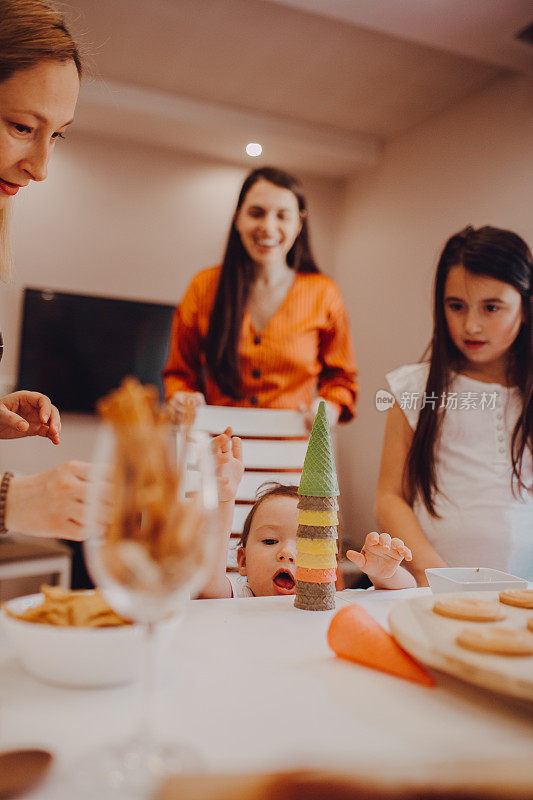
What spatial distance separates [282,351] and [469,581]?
3.21 ft

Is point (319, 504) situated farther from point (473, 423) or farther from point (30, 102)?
point (473, 423)

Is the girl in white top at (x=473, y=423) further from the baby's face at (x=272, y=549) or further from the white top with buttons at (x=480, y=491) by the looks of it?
the baby's face at (x=272, y=549)

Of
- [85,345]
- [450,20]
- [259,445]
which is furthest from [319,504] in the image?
[85,345]

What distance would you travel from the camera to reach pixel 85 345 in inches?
122

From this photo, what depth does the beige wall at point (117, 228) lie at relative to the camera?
3.02m

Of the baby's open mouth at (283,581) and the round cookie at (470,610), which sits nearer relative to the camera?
the round cookie at (470,610)

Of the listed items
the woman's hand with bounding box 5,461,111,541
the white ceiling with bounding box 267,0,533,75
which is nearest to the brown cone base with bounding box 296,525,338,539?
the woman's hand with bounding box 5,461,111,541

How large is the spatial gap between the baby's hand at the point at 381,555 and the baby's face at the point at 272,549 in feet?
0.68

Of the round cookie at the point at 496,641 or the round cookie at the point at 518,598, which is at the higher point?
the round cookie at the point at 496,641

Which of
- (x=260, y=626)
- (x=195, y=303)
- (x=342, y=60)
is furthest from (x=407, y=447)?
(x=342, y=60)

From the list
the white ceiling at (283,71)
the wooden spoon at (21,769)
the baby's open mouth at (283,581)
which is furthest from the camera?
the white ceiling at (283,71)

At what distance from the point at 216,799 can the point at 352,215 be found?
10.5 ft

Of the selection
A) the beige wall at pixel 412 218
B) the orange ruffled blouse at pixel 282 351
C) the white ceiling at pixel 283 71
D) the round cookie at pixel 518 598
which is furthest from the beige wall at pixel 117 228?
the round cookie at pixel 518 598

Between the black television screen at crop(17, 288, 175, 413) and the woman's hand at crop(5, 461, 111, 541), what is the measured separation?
251 cm
